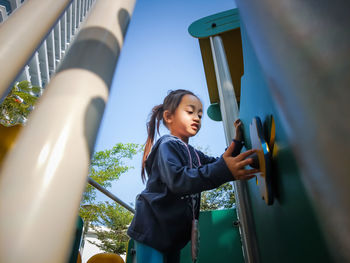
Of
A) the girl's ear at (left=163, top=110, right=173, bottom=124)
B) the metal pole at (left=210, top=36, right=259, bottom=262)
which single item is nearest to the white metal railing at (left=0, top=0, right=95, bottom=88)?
the metal pole at (left=210, top=36, right=259, bottom=262)

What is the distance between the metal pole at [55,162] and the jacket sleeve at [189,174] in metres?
0.57

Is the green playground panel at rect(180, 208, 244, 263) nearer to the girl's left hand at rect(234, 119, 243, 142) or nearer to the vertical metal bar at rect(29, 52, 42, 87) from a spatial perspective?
the girl's left hand at rect(234, 119, 243, 142)

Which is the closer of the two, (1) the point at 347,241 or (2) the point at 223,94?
(1) the point at 347,241

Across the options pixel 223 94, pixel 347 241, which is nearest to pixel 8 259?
pixel 347 241

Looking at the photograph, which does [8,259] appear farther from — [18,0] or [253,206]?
[18,0]

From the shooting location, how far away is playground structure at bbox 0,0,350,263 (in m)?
0.20

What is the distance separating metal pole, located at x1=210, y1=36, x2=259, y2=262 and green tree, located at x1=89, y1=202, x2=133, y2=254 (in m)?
9.21

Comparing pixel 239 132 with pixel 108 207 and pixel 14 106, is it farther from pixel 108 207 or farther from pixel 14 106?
pixel 108 207

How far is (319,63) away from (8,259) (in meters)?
0.34

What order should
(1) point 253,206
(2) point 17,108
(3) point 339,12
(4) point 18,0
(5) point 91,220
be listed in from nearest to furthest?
(3) point 339,12, (1) point 253,206, (2) point 17,108, (5) point 91,220, (4) point 18,0

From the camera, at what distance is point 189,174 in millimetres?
951

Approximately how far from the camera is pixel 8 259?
224mm

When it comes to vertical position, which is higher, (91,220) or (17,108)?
(17,108)

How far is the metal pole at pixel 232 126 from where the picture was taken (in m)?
1.04
